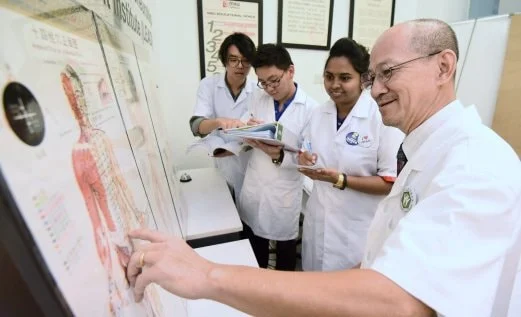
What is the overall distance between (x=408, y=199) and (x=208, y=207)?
1039mm

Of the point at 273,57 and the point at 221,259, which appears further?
the point at 273,57

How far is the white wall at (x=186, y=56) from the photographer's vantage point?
2.15m

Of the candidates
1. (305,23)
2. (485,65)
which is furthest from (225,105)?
(485,65)

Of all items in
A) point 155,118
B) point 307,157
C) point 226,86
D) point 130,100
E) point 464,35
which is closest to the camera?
point 130,100

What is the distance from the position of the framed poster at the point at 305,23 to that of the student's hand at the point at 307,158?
1472 mm

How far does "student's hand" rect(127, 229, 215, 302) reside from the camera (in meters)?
0.42

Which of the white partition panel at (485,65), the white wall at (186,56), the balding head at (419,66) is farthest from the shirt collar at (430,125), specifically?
the white partition panel at (485,65)

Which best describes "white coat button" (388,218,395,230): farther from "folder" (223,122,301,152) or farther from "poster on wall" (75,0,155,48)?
"poster on wall" (75,0,155,48)

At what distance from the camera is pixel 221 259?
105 cm

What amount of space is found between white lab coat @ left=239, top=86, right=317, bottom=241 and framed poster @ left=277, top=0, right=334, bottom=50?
108 cm

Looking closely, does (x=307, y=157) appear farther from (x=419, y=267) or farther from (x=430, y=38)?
(x=419, y=267)

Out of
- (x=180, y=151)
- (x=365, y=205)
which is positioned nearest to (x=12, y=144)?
(x=365, y=205)

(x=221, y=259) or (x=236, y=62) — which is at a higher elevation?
(x=236, y=62)

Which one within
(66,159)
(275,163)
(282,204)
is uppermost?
(66,159)
